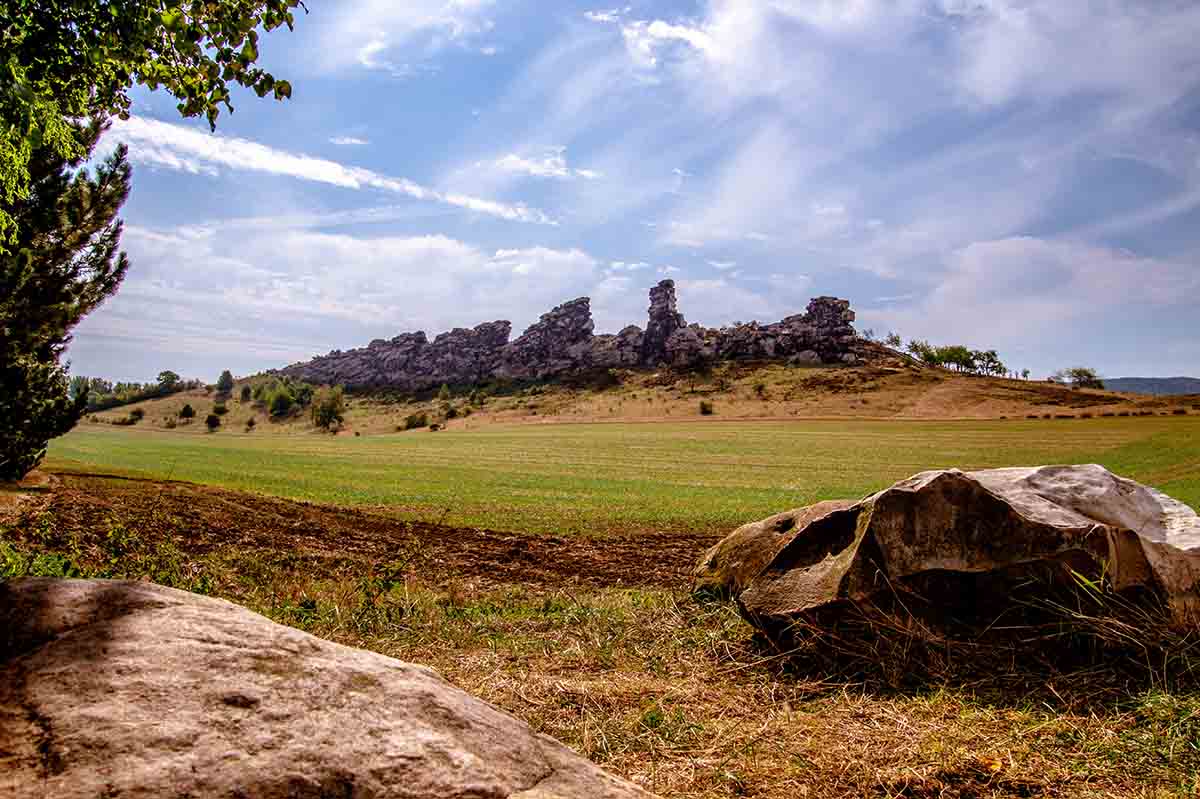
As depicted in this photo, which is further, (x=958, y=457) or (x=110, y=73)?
(x=958, y=457)

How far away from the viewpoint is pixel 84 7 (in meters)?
5.02

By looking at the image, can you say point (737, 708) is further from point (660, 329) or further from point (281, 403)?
point (660, 329)

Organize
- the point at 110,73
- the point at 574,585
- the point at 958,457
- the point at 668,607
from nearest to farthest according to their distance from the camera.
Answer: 1. the point at 110,73
2. the point at 668,607
3. the point at 574,585
4. the point at 958,457

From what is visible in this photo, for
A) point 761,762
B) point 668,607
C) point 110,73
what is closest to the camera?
point 761,762

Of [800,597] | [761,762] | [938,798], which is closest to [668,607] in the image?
[800,597]

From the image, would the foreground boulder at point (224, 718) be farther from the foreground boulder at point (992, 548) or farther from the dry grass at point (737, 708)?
the foreground boulder at point (992, 548)

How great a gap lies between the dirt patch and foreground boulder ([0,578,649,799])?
6490 millimetres

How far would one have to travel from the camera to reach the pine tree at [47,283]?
53.9 feet

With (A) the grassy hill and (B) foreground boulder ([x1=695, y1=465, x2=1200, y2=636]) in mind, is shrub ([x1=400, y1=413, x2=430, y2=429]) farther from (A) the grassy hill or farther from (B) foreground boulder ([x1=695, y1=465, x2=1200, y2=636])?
(B) foreground boulder ([x1=695, y1=465, x2=1200, y2=636])

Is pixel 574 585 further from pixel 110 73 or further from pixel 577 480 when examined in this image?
pixel 577 480

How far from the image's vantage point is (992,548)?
20.7 ft

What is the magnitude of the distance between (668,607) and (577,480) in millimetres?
22601

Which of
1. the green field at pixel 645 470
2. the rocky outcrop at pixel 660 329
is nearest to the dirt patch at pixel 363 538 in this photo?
the green field at pixel 645 470

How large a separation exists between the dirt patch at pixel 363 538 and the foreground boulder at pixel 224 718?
6.49m
